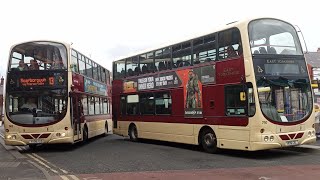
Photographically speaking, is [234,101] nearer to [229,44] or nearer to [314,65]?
[229,44]

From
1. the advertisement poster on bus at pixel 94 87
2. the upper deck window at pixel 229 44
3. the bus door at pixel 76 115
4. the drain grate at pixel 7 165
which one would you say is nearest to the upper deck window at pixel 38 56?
the bus door at pixel 76 115

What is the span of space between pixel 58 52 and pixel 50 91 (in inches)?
60.2

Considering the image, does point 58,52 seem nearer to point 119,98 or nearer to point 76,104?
point 76,104

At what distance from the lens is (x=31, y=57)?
16.3 m

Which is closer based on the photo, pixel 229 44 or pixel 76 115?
pixel 229 44

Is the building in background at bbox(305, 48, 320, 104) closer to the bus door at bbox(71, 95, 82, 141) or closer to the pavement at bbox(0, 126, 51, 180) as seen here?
the bus door at bbox(71, 95, 82, 141)

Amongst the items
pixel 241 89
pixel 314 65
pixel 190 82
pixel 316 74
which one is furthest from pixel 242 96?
pixel 314 65

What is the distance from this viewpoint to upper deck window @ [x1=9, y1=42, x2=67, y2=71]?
1620 cm

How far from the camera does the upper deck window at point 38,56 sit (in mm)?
16203

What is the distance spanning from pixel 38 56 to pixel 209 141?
7154 mm

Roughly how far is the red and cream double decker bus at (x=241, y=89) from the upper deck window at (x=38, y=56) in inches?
164

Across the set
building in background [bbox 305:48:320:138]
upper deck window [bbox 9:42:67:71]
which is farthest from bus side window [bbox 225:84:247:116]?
upper deck window [bbox 9:42:67:71]

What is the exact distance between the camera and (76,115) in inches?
677

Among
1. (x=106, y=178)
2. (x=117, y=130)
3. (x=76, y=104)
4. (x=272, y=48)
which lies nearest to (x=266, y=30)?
(x=272, y=48)
